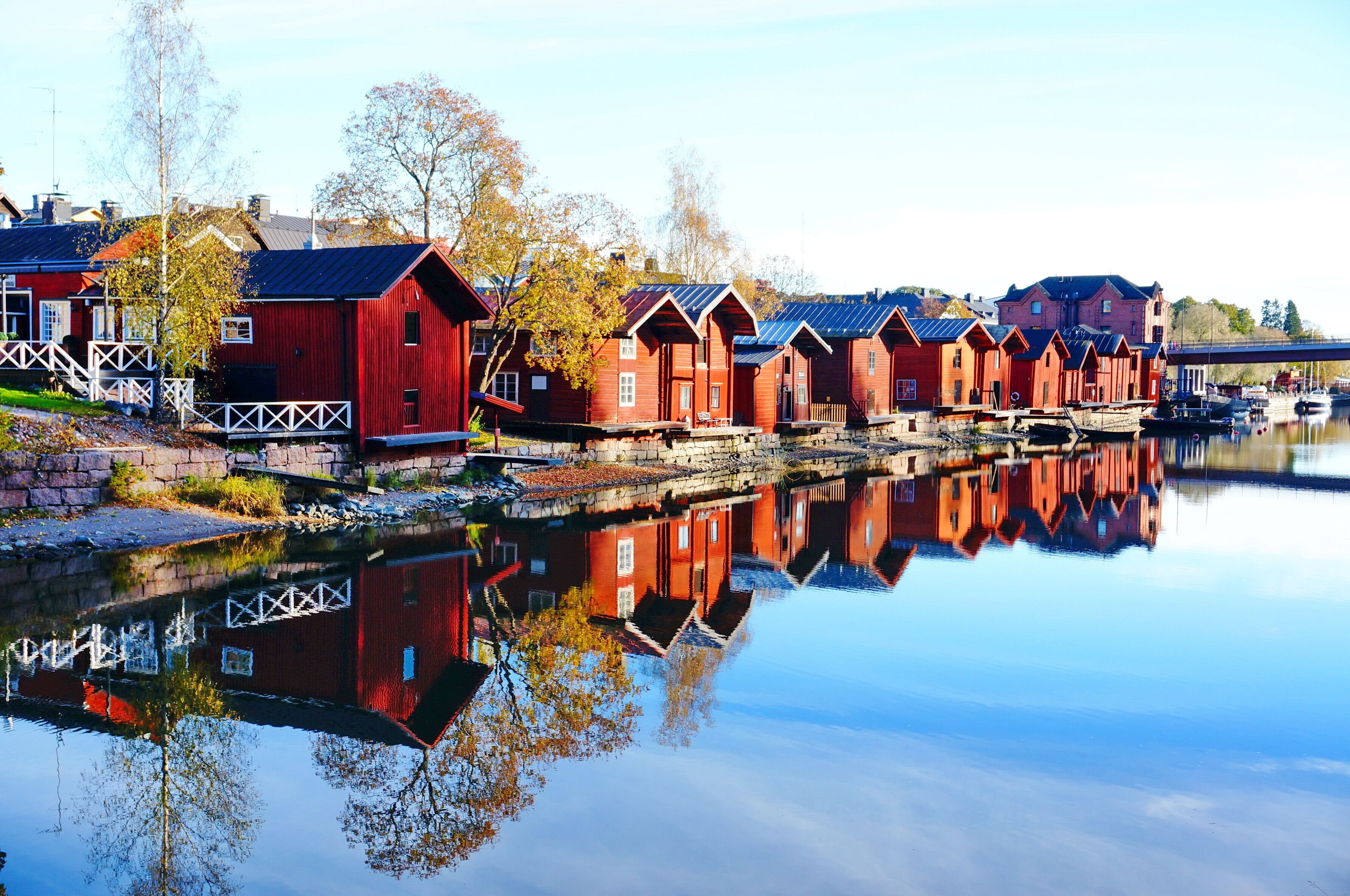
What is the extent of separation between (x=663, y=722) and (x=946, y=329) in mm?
52054

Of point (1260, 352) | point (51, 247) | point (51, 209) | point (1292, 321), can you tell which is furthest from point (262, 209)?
point (1292, 321)

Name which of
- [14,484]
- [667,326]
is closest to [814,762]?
[14,484]

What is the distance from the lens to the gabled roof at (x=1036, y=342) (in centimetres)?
7206

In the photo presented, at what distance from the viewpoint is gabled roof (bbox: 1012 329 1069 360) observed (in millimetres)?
72062

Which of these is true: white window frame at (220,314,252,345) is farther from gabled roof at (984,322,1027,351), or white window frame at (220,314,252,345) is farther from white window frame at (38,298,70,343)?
gabled roof at (984,322,1027,351)

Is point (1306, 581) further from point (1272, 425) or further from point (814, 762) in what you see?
point (1272, 425)

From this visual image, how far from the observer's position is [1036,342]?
7275 cm

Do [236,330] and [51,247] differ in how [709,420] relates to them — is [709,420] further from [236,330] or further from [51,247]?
[51,247]

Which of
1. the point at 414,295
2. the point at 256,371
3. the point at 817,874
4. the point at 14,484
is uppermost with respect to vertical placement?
the point at 414,295

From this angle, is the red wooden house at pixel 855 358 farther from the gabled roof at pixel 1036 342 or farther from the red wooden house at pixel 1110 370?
the red wooden house at pixel 1110 370

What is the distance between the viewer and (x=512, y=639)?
658 inches

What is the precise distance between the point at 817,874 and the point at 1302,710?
7992mm

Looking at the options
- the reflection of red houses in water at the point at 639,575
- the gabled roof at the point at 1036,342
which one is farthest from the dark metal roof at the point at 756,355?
the gabled roof at the point at 1036,342

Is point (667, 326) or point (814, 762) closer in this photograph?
point (814, 762)
